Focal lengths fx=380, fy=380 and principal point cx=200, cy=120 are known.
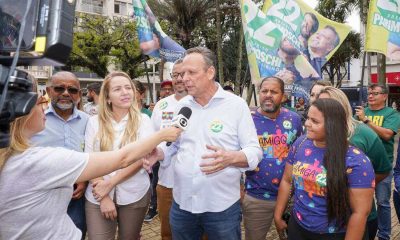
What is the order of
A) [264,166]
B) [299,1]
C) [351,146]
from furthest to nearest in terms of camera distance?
[299,1] → [264,166] → [351,146]

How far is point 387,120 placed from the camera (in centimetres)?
498

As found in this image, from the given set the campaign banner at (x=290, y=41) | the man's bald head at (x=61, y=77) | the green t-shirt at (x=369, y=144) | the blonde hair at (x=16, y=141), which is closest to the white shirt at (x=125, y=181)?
the man's bald head at (x=61, y=77)

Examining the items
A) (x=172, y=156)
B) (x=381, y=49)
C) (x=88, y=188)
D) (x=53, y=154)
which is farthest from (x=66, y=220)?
(x=381, y=49)

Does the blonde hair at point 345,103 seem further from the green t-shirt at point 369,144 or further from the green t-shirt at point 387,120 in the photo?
the green t-shirt at point 387,120

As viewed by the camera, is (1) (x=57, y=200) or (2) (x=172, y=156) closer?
(1) (x=57, y=200)

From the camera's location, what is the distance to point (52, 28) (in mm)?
1376

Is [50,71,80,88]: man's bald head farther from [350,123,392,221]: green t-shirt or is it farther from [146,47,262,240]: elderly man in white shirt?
[350,123,392,221]: green t-shirt

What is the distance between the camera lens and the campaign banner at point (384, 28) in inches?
212

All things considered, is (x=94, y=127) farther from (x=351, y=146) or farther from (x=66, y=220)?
(x=351, y=146)

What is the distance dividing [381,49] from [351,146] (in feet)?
11.0

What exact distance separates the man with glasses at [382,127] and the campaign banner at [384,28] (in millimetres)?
576

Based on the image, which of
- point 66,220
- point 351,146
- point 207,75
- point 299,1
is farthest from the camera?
point 299,1

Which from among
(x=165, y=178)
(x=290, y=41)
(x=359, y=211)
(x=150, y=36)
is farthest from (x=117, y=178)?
(x=150, y=36)

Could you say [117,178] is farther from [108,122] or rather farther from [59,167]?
[59,167]
